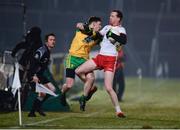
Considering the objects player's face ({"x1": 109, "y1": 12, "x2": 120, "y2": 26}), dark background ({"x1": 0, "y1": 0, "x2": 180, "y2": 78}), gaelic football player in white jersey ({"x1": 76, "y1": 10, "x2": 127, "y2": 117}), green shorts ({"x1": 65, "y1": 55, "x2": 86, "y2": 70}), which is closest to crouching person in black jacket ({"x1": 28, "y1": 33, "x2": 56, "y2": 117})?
green shorts ({"x1": 65, "y1": 55, "x2": 86, "y2": 70})

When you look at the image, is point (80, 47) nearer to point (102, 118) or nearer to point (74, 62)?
point (74, 62)

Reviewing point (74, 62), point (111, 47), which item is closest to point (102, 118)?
point (111, 47)

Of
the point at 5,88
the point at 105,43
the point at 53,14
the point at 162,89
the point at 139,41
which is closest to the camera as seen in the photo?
the point at 105,43

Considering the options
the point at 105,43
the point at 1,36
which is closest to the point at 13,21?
the point at 1,36

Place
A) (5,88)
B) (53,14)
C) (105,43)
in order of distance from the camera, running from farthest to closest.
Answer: (53,14)
(5,88)
(105,43)

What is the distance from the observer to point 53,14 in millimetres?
29656

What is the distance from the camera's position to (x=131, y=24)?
30.6m

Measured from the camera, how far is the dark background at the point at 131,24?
92.3ft

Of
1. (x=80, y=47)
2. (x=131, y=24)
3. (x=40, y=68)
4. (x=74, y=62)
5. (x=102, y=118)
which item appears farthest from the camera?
(x=131, y=24)

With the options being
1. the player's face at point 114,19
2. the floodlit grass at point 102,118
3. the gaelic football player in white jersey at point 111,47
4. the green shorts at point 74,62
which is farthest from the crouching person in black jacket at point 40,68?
the player's face at point 114,19

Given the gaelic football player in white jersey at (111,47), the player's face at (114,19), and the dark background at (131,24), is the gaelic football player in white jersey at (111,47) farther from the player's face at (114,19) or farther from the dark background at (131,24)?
the dark background at (131,24)

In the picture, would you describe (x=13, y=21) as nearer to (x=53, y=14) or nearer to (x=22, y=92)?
(x=53, y=14)

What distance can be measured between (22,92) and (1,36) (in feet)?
35.2

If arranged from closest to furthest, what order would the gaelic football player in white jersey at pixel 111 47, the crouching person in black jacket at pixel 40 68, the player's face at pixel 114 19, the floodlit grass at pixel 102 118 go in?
the floodlit grass at pixel 102 118 → the gaelic football player in white jersey at pixel 111 47 → the player's face at pixel 114 19 → the crouching person in black jacket at pixel 40 68
